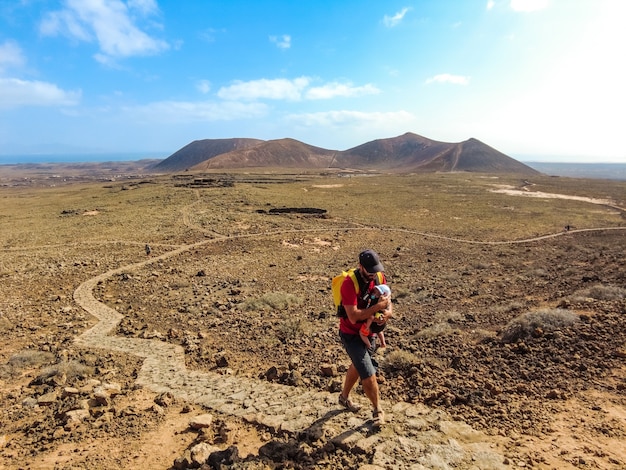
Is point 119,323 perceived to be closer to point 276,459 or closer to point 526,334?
point 276,459

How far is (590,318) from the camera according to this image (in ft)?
27.9

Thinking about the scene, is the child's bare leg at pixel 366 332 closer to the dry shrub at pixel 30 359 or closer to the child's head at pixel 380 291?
the child's head at pixel 380 291

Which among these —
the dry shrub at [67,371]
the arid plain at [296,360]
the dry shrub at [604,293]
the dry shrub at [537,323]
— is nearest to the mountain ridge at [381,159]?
the arid plain at [296,360]

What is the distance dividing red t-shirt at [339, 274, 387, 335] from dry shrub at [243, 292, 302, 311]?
8.08 m

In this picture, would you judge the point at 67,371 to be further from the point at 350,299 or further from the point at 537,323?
the point at 537,323

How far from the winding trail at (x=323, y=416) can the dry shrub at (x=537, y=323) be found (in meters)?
3.39

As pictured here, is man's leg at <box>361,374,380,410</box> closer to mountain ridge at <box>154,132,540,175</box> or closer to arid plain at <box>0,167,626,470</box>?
arid plain at <box>0,167,626,470</box>

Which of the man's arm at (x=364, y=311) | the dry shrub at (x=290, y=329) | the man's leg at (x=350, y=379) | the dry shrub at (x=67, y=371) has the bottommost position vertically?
the dry shrub at (x=290, y=329)

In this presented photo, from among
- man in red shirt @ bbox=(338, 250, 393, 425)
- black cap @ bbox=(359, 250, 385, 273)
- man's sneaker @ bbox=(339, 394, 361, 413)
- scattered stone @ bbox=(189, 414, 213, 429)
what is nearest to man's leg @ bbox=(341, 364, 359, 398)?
man's sneaker @ bbox=(339, 394, 361, 413)

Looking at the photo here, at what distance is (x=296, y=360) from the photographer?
8750 mm

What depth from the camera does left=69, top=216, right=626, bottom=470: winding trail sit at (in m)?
5.13

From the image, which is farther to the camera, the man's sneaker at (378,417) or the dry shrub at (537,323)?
the dry shrub at (537,323)

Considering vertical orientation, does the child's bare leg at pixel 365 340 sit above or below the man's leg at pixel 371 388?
above

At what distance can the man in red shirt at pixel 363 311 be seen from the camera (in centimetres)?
542
